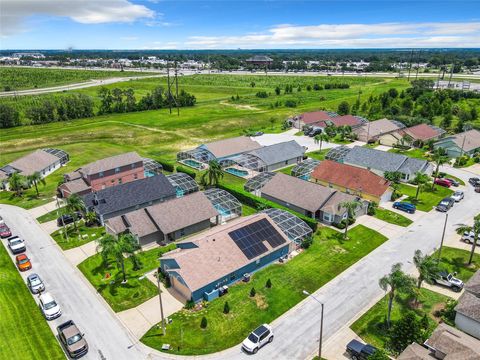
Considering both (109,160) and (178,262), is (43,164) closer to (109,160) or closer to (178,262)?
(109,160)

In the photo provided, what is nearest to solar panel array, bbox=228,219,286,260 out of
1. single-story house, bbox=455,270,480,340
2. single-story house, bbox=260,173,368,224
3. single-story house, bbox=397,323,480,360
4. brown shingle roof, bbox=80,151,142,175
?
single-story house, bbox=260,173,368,224

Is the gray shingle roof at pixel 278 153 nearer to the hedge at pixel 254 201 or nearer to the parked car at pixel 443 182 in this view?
the hedge at pixel 254 201

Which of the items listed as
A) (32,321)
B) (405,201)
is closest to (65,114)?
(32,321)

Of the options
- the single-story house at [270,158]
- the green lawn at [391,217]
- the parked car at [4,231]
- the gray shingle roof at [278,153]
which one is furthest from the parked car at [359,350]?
the gray shingle roof at [278,153]

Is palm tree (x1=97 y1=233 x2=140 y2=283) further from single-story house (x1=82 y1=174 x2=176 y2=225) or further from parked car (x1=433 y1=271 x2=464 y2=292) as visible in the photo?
parked car (x1=433 y1=271 x2=464 y2=292)

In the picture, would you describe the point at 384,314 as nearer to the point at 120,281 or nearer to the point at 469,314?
the point at 469,314

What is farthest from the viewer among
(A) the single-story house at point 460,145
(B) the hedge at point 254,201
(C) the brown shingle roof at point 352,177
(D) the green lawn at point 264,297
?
(A) the single-story house at point 460,145
